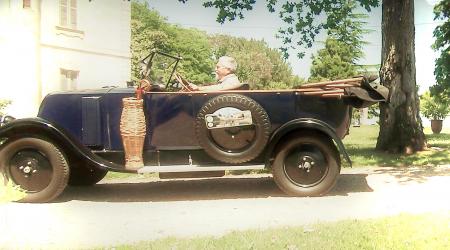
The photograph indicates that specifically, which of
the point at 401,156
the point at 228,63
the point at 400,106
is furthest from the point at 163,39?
the point at 401,156

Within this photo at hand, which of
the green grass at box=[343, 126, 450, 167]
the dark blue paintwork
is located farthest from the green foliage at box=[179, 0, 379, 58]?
the green grass at box=[343, 126, 450, 167]

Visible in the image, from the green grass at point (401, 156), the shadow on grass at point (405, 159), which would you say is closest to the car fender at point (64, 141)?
the green grass at point (401, 156)

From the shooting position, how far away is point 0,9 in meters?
1.49

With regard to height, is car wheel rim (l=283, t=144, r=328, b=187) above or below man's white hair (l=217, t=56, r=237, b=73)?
below

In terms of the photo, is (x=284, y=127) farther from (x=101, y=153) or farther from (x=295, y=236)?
(x=101, y=153)

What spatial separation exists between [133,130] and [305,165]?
54.2 inches

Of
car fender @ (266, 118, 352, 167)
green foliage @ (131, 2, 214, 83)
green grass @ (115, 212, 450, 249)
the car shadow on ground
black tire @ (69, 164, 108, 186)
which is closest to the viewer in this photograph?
green foliage @ (131, 2, 214, 83)

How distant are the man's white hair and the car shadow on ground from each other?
166 cm

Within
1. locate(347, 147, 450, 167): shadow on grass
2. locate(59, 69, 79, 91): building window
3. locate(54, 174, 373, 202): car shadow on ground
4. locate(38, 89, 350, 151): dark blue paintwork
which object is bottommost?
locate(54, 174, 373, 202): car shadow on ground

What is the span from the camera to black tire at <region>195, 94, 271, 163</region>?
287cm

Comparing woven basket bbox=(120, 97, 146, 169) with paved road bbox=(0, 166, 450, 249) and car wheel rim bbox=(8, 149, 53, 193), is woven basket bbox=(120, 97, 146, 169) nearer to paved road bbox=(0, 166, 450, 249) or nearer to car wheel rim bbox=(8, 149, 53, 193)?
paved road bbox=(0, 166, 450, 249)

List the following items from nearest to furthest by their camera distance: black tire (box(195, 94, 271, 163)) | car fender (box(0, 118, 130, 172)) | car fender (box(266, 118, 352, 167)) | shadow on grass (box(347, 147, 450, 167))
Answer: black tire (box(195, 94, 271, 163)) < car fender (box(0, 118, 130, 172)) < car fender (box(266, 118, 352, 167)) < shadow on grass (box(347, 147, 450, 167))

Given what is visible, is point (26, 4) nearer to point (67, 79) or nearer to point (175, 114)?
point (67, 79)

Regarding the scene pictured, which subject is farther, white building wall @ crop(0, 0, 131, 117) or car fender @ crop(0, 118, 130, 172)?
car fender @ crop(0, 118, 130, 172)
